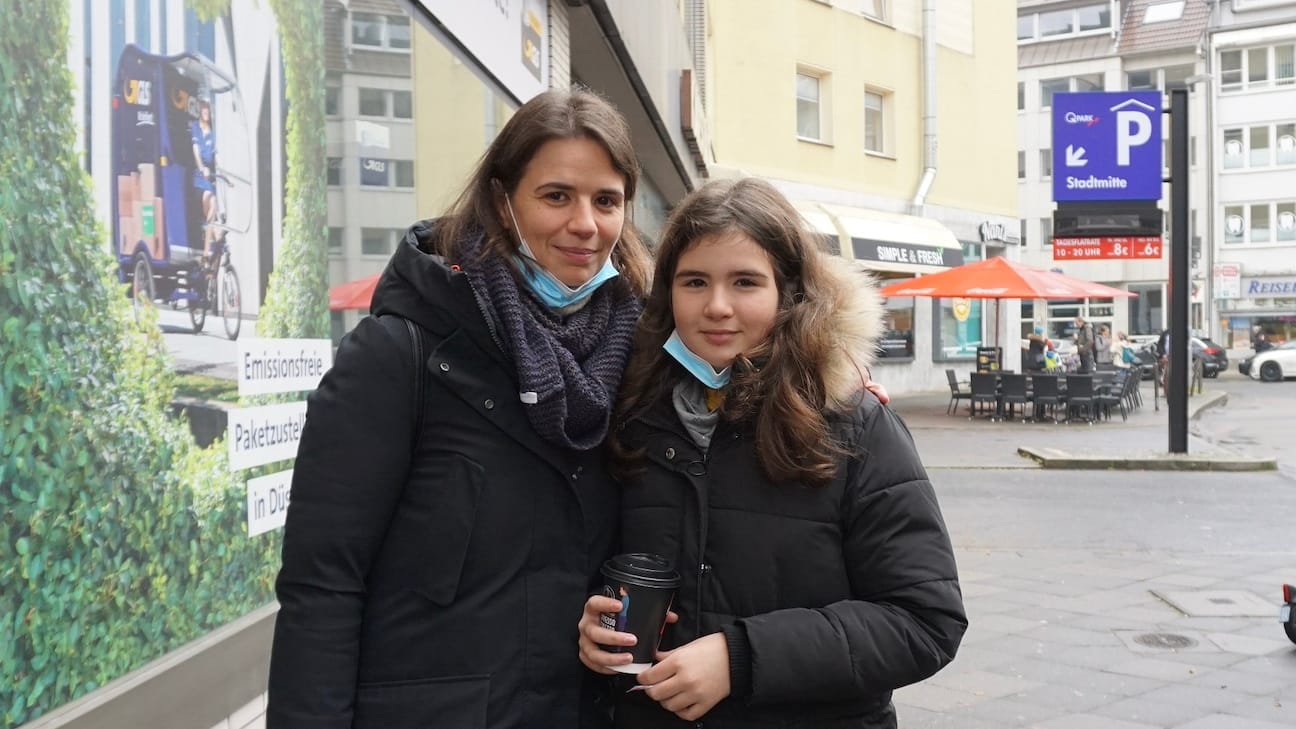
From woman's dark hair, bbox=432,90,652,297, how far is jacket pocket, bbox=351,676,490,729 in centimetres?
74

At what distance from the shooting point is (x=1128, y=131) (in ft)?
44.2

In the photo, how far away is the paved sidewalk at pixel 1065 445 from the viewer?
1310cm

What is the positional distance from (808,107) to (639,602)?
24.4 m

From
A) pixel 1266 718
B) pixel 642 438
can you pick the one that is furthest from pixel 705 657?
pixel 1266 718

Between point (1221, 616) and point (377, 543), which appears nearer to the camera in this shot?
point (377, 543)

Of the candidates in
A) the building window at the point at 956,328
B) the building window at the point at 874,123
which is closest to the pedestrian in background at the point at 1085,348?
the building window at the point at 956,328

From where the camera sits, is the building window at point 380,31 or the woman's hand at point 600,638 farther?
the building window at point 380,31

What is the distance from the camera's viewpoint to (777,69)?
23.9m

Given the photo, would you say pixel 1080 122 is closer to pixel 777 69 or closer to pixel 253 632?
pixel 777 69

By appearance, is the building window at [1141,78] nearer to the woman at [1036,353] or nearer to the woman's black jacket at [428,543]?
the woman at [1036,353]

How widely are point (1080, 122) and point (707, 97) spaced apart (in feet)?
30.1

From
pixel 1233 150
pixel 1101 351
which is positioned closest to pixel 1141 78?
pixel 1233 150

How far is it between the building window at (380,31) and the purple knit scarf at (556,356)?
8.68 ft

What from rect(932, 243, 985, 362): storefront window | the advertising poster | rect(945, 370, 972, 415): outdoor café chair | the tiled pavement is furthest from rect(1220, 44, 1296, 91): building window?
the advertising poster
